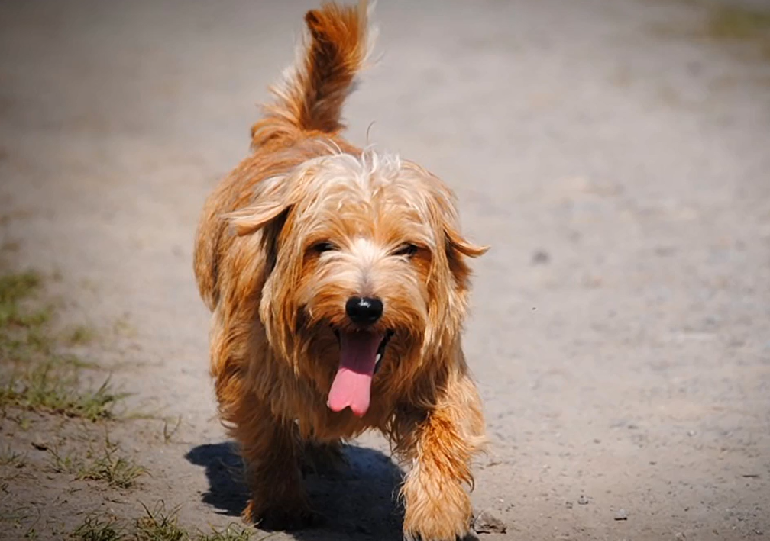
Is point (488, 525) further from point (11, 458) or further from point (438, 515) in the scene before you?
point (11, 458)

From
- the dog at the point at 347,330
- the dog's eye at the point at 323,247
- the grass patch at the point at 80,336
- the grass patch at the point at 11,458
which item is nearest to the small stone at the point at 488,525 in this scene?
the dog at the point at 347,330

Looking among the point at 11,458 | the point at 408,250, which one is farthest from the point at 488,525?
the point at 11,458

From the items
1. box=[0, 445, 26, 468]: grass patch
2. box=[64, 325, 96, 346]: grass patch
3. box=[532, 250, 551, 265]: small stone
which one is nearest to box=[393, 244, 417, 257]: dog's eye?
box=[0, 445, 26, 468]: grass patch

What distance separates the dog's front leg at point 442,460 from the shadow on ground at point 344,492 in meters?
0.54

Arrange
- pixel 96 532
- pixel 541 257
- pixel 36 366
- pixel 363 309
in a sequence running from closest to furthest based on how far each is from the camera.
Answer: pixel 363 309, pixel 96 532, pixel 36 366, pixel 541 257

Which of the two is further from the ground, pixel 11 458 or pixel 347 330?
pixel 347 330

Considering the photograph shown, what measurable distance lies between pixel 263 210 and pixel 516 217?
18.6 ft

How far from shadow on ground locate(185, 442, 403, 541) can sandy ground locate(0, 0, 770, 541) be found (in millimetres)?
17

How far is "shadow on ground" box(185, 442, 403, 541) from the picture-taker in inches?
201

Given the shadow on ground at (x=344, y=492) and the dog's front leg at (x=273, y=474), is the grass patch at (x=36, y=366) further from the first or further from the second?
the dog's front leg at (x=273, y=474)

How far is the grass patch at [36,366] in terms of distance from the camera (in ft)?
19.8

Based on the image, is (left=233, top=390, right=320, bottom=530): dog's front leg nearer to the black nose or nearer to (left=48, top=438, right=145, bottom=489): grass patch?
(left=48, top=438, right=145, bottom=489): grass patch

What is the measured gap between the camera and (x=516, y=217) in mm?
10031

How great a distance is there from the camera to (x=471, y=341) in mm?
7547
